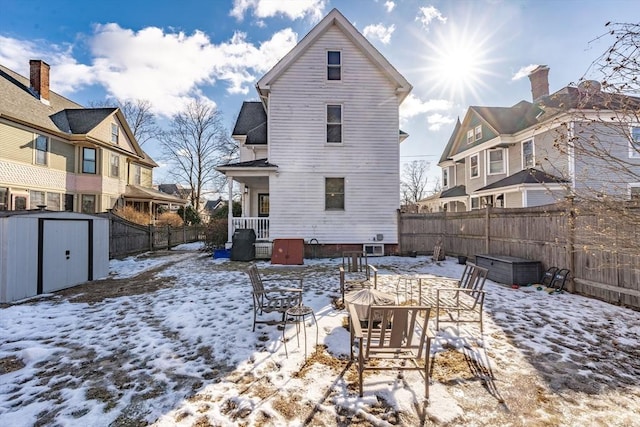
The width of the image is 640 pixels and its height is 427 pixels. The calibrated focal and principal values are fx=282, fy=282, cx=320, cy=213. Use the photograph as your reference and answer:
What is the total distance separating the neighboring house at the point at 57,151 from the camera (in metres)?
13.8

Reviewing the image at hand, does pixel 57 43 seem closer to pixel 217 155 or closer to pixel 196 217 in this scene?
pixel 196 217

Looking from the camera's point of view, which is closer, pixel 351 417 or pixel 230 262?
pixel 351 417

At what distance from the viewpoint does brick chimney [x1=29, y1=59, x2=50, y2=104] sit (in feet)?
55.3

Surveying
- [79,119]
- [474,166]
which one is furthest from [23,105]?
[474,166]

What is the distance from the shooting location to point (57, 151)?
1623 centimetres

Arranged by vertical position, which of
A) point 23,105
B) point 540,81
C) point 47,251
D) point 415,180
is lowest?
point 47,251

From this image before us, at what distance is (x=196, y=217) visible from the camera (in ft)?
86.8

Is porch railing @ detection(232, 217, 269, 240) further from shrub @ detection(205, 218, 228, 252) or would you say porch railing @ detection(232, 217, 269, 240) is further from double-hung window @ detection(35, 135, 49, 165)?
double-hung window @ detection(35, 135, 49, 165)

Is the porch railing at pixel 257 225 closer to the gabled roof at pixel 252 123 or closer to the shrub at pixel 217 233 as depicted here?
the shrub at pixel 217 233

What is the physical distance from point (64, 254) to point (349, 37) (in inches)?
512

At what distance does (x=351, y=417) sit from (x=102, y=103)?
4218cm

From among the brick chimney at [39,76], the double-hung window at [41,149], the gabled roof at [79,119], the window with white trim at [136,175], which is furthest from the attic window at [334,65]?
the window with white trim at [136,175]

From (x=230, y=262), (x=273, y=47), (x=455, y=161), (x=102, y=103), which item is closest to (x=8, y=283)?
(x=230, y=262)

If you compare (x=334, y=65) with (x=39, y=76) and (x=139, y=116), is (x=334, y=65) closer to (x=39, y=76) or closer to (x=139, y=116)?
(x=39, y=76)
